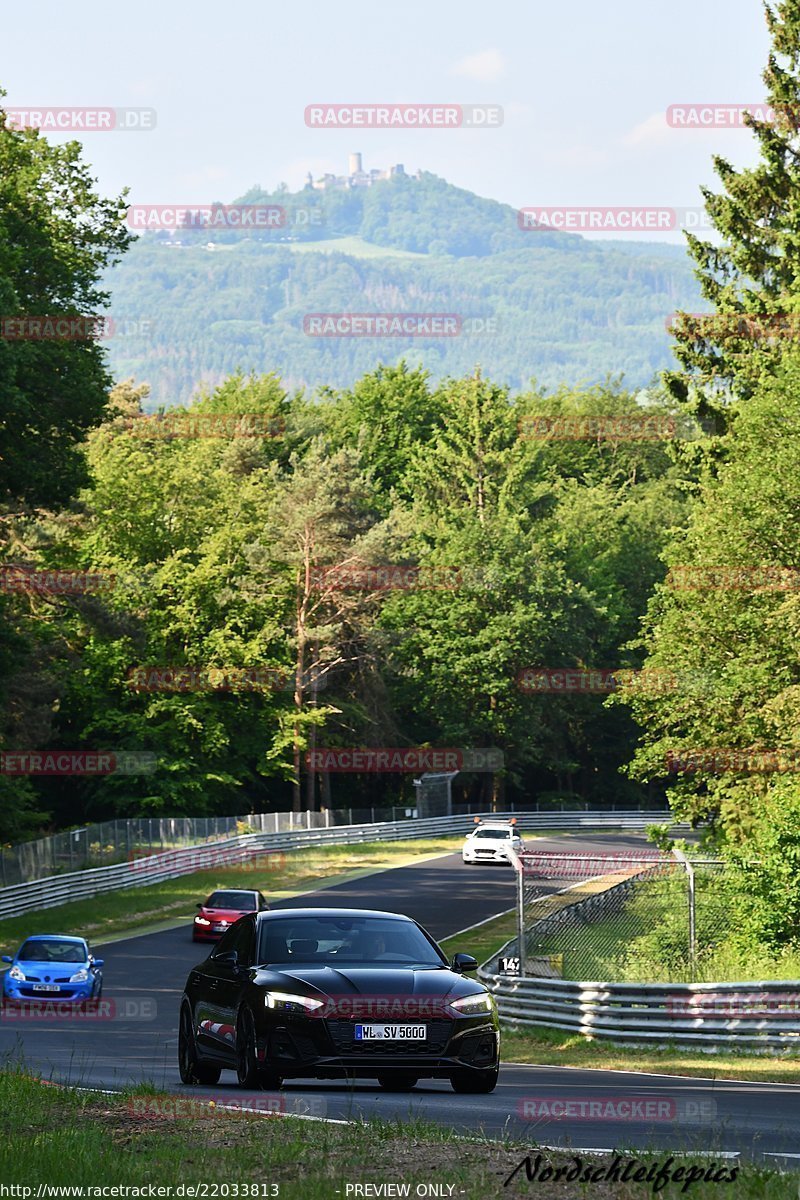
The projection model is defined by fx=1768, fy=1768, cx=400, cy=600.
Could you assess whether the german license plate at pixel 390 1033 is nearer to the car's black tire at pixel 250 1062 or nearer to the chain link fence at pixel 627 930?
the car's black tire at pixel 250 1062

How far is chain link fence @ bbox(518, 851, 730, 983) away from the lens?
1024 inches

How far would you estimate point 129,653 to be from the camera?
74500mm

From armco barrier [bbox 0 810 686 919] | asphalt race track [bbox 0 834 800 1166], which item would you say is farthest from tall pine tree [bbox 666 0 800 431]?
asphalt race track [bbox 0 834 800 1166]

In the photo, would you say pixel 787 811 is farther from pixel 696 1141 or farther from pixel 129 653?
pixel 129 653

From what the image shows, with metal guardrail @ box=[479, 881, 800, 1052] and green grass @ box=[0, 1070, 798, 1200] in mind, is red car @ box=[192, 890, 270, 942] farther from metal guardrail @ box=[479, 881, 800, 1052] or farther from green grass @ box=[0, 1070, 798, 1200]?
green grass @ box=[0, 1070, 798, 1200]

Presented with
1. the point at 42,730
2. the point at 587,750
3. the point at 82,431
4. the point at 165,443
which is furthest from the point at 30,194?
the point at 587,750

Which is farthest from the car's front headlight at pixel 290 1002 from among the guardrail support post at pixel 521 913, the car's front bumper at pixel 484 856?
the car's front bumper at pixel 484 856

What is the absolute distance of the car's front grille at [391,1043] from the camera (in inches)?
504

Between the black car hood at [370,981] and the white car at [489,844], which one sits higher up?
the black car hood at [370,981]

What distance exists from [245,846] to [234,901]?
23.0m

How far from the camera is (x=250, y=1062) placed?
13.3 metres

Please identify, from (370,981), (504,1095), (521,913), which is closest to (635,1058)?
(521,913)

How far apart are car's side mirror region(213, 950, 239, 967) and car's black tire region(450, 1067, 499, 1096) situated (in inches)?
76.7

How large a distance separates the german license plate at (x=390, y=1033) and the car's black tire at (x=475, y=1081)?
70cm
